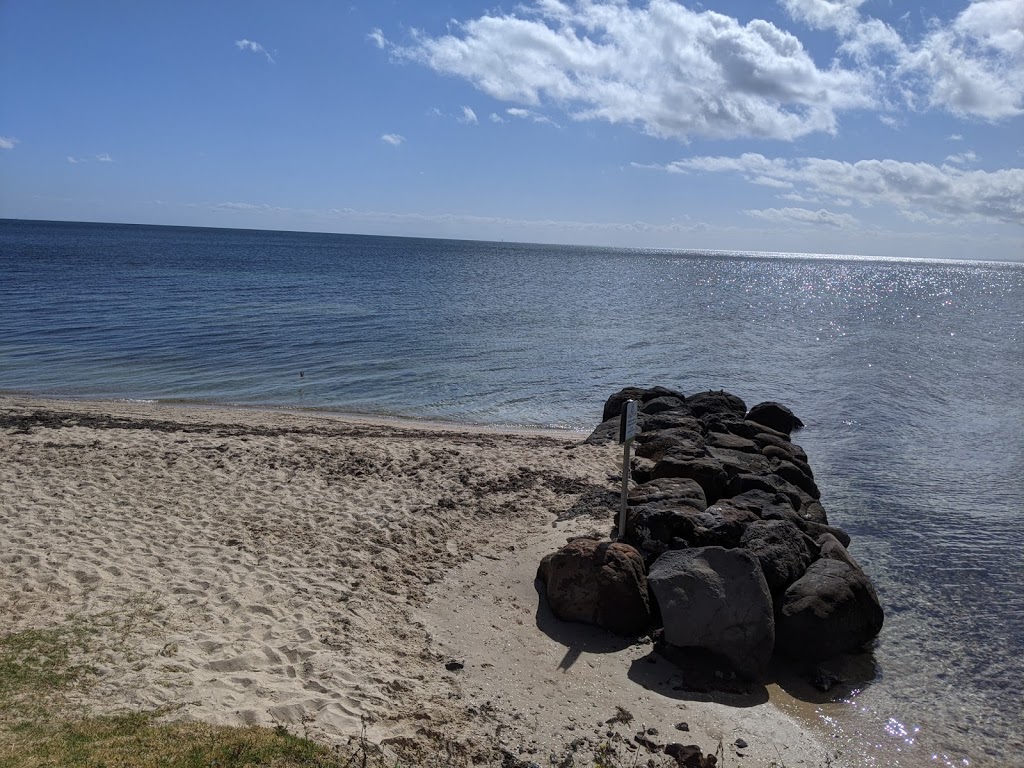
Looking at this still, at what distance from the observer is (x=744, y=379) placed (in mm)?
28875

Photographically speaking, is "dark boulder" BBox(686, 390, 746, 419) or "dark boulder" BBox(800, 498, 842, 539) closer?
"dark boulder" BBox(800, 498, 842, 539)

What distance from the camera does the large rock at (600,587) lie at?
354 inches

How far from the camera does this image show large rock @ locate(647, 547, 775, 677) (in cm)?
839

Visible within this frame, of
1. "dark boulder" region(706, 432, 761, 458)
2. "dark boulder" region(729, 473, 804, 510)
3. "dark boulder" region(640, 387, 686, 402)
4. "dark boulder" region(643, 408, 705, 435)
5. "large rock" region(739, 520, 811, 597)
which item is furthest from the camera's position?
"dark boulder" region(640, 387, 686, 402)

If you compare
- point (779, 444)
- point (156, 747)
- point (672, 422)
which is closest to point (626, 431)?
point (156, 747)

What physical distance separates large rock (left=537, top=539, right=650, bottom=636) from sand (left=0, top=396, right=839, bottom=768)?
0.74 ft

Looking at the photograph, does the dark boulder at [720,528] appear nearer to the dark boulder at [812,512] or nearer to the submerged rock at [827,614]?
the submerged rock at [827,614]

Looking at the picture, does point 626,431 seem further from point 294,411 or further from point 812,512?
point 294,411

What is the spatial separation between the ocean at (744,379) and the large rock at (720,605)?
3.03 feet

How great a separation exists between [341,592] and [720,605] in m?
4.47

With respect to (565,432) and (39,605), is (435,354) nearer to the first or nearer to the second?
(565,432)

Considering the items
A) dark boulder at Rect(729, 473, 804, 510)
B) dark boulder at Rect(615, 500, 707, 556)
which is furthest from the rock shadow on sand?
dark boulder at Rect(729, 473, 804, 510)

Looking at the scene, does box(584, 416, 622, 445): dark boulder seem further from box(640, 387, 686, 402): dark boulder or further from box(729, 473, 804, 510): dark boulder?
box(729, 473, 804, 510): dark boulder

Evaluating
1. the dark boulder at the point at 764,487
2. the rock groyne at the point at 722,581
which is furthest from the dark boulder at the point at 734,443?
the rock groyne at the point at 722,581
